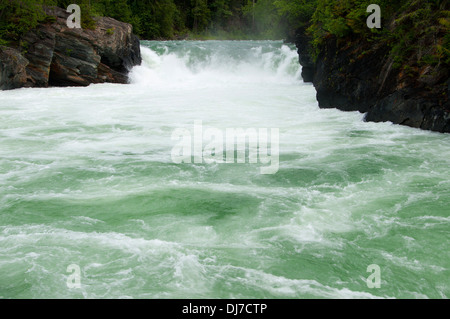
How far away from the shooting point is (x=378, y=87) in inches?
537

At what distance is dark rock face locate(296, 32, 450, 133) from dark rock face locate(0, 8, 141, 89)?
12313mm

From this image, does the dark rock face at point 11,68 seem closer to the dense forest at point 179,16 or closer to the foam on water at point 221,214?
the dense forest at point 179,16

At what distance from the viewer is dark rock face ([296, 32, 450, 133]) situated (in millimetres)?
11562

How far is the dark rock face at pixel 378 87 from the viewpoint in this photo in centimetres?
1156

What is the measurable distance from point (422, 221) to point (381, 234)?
841 mm

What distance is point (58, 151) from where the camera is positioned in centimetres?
1027

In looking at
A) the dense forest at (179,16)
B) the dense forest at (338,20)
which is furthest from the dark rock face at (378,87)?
the dense forest at (179,16)

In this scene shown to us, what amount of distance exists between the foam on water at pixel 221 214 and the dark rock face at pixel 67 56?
8001 mm

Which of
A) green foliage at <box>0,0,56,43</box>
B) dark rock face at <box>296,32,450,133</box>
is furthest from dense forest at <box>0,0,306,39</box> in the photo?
dark rock face at <box>296,32,450,133</box>

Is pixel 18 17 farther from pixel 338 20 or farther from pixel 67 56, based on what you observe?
pixel 338 20

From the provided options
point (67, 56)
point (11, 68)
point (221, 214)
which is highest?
point (67, 56)

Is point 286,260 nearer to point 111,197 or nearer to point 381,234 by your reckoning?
point 381,234

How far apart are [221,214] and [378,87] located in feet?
29.4

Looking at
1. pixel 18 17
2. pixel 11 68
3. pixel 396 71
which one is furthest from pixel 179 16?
pixel 396 71
